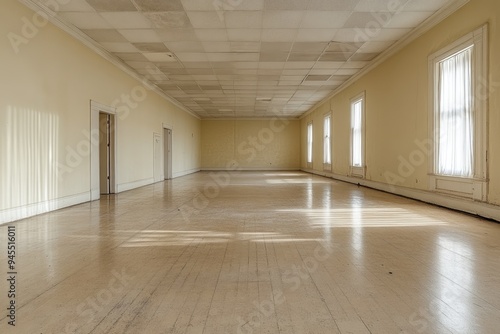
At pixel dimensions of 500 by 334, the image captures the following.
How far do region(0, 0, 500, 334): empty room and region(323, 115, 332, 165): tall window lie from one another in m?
2.46

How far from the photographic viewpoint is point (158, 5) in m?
6.38

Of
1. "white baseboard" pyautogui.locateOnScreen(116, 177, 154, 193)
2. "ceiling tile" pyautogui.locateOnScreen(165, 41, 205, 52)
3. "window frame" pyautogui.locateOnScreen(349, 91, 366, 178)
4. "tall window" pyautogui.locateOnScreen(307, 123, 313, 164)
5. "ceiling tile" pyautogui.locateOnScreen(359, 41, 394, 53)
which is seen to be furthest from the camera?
"tall window" pyautogui.locateOnScreen(307, 123, 313, 164)

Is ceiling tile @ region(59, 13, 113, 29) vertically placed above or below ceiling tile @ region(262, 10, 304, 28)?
below

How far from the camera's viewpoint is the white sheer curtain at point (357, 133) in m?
12.1

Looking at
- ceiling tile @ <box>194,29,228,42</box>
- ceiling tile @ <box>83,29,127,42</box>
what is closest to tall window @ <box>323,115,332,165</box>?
ceiling tile @ <box>194,29,228,42</box>

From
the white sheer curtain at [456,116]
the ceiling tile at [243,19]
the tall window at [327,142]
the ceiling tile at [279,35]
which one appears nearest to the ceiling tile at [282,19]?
the ceiling tile at [243,19]

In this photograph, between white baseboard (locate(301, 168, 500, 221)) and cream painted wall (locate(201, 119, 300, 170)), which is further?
cream painted wall (locate(201, 119, 300, 170))

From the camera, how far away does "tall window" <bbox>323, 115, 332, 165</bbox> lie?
53.3 ft

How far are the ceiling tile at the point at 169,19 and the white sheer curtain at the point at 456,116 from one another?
4.85m

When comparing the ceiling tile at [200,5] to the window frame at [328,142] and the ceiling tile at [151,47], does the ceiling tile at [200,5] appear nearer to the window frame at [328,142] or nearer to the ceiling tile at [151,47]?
the ceiling tile at [151,47]

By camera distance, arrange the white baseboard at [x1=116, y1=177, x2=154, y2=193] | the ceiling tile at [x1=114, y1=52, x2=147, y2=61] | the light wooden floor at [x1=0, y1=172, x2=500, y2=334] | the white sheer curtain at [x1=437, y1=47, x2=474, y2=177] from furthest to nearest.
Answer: the white baseboard at [x1=116, y1=177, x2=154, y2=193] → the ceiling tile at [x1=114, y1=52, x2=147, y2=61] → the white sheer curtain at [x1=437, y1=47, x2=474, y2=177] → the light wooden floor at [x1=0, y1=172, x2=500, y2=334]

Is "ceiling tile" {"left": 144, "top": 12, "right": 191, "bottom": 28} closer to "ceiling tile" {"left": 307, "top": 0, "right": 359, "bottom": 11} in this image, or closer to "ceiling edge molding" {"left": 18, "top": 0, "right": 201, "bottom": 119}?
"ceiling edge molding" {"left": 18, "top": 0, "right": 201, "bottom": 119}

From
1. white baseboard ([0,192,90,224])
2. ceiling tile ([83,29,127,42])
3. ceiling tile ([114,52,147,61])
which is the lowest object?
white baseboard ([0,192,90,224])

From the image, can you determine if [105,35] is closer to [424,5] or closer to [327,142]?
[424,5]
